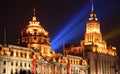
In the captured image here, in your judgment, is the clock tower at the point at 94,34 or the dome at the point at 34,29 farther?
the clock tower at the point at 94,34

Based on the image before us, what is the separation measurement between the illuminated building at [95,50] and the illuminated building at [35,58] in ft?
15.4

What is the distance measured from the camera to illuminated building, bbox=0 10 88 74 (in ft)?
431

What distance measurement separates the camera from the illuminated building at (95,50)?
176m

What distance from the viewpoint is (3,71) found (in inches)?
5044

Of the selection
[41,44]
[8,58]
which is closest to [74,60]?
[41,44]

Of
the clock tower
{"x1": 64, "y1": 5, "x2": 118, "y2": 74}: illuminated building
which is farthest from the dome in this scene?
the clock tower

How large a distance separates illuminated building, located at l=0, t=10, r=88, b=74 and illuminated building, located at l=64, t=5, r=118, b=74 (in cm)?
471

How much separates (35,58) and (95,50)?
44.0 metres

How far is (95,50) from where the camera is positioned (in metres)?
178

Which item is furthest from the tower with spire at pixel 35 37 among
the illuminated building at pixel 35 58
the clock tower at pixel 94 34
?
the clock tower at pixel 94 34

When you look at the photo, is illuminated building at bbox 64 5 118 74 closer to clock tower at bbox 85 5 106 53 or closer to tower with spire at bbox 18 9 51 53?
clock tower at bbox 85 5 106 53

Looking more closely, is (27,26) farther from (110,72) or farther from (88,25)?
Answer: (110,72)

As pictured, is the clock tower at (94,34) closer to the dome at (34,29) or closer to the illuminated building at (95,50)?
the illuminated building at (95,50)

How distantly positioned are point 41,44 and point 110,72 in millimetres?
44914
